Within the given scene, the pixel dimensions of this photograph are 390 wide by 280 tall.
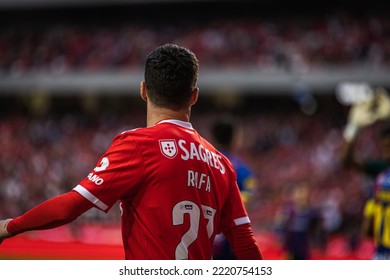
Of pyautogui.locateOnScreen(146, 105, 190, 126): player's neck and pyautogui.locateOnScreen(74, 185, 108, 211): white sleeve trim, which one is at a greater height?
pyautogui.locateOnScreen(146, 105, 190, 126): player's neck

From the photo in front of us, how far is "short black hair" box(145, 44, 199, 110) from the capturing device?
105 inches

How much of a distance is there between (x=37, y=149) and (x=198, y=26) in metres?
7.34

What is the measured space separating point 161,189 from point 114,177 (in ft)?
0.63

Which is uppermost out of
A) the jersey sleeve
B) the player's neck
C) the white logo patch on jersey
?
the player's neck

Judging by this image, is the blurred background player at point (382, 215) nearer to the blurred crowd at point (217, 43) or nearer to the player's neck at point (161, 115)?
the player's neck at point (161, 115)

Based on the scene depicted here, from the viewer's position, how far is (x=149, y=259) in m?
2.65

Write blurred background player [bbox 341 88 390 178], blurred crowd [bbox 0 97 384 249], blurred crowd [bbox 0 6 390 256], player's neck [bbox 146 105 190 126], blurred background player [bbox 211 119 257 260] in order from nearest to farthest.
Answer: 1. player's neck [bbox 146 105 190 126]
2. blurred background player [bbox 341 88 390 178]
3. blurred background player [bbox 211 119 257 260]
4. blurred crowd [bbox 0 97 384 249]
5. blurred crowd [bbox 0 6 390 256]

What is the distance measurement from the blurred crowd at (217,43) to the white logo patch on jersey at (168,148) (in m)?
19.0

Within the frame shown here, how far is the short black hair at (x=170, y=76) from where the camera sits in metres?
2.67

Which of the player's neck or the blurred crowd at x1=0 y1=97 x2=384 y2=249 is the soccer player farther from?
the blurred crowd at x1=0 y1=97 x2=384 y2=249

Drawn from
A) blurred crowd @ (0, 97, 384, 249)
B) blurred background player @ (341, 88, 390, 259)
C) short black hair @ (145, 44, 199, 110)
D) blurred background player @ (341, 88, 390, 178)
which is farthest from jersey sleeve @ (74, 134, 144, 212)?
blurred crowd @ (0, 97, 384, 249)

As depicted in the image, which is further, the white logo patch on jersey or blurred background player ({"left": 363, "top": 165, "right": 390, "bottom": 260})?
blurred background player ({"left": 363, "top": 165, "right": 390, "bottom": 260})

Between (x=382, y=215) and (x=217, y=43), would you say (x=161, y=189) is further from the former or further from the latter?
(x=217, y=43)
